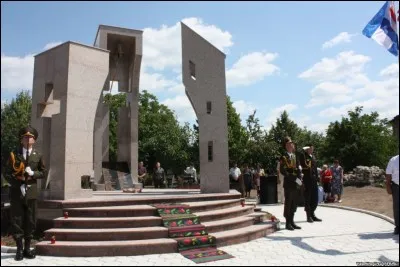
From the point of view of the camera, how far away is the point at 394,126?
21.4 ft

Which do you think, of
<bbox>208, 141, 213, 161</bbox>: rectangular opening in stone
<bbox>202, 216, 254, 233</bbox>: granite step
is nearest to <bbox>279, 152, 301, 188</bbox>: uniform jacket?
<bbox>202, 216, 254, 233</bbox>: granite step

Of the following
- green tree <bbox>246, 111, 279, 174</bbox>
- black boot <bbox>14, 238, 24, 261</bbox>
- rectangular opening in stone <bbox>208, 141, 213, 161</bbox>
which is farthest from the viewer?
green tree <bbox>246, 111, 279, 174</bbox>

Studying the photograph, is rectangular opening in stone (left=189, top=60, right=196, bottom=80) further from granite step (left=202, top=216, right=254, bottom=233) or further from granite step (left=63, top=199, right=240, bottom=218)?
granite step (left=63, top=199, right=240, bottom=218)

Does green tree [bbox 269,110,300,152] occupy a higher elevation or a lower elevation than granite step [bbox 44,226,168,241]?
higher

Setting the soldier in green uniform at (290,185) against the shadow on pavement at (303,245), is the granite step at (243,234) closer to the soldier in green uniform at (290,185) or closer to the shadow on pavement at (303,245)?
the shadow on pavement at (303,245)

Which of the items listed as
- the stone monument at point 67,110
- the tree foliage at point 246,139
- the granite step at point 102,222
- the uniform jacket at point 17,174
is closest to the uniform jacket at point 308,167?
the granite step at point 102,222

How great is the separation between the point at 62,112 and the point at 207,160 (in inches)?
171

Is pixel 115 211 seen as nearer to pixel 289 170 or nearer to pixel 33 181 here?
pixel 33 181

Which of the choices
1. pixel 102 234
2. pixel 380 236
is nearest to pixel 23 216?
pixel 102 234

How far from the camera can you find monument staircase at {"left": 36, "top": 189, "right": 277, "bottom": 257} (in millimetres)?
6316

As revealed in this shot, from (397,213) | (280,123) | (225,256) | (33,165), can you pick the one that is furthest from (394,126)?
(280,123)

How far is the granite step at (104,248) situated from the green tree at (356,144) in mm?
30129

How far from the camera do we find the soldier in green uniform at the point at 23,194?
243 inches

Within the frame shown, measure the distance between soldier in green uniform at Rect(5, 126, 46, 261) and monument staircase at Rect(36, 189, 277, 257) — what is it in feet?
1.31
